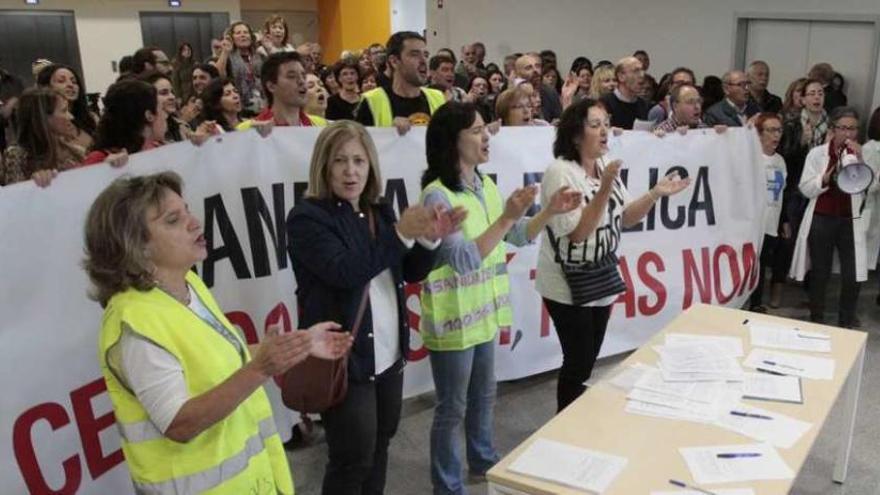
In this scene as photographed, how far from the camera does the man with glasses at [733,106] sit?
18.2ft

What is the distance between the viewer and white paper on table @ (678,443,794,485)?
6.54ft

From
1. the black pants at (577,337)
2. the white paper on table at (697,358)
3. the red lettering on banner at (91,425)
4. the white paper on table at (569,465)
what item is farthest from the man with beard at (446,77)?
the white paper on table at (569,465)

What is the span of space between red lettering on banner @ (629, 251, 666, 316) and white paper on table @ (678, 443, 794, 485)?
2388 millimetres

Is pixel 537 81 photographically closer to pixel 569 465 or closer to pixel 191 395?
pixel 569 465

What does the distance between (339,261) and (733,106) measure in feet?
14.9

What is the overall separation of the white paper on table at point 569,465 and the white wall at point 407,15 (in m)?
15.8

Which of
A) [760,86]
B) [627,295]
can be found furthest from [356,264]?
[760,86]

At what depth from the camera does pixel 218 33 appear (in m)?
15.5

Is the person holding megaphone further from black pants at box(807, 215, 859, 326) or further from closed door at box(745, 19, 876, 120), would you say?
closed door at box(745, 19, 876, 120)

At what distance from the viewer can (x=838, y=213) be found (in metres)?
4.95

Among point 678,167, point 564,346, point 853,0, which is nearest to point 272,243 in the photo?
point 564,346

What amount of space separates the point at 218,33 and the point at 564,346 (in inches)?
561

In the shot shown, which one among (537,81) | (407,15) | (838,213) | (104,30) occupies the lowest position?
(838,213)

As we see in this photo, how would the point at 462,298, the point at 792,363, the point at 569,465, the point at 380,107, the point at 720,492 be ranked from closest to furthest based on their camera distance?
the point at 720,492 → the point at 569,465 → the point at 792,363 → the point at 462,298 → the point at 380,107
